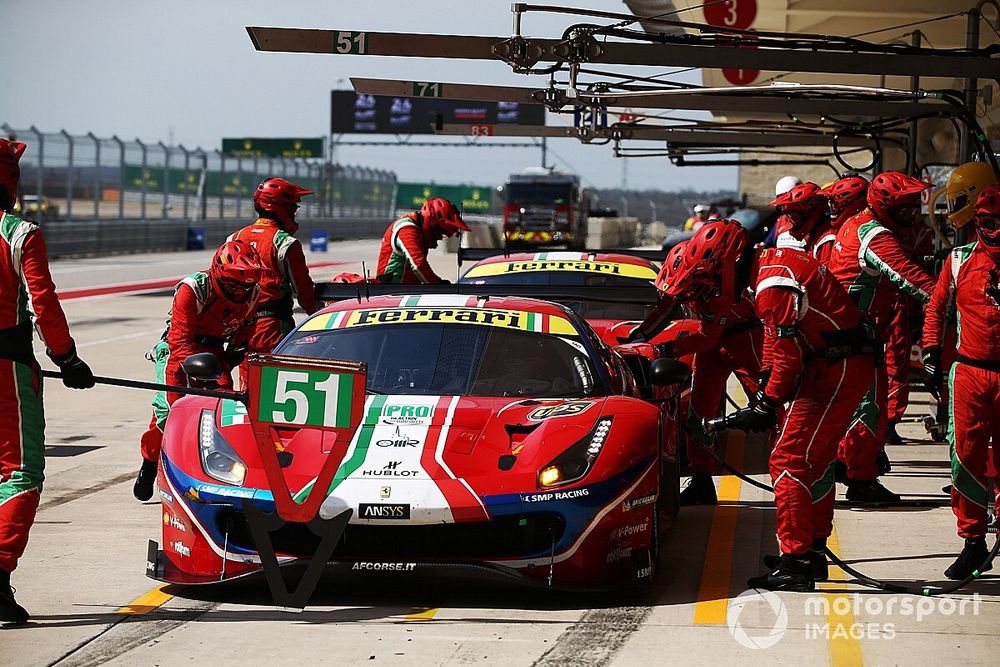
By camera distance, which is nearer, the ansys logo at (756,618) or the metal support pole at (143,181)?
the ansys logo at (756,618)

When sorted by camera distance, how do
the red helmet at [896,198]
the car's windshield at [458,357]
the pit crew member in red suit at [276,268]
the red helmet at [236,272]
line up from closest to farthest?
the car's windshield at [458,357] → the red helmet at [236,272] → the red helmet at [896,198] → the pit crew member in red suit at [276,268]

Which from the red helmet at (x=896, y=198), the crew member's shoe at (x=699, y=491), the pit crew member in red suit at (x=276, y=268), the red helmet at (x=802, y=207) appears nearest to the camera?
the red helmet at (x=802, y=207)

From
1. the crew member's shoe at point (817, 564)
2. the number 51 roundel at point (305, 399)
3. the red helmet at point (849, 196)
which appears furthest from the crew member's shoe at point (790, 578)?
the red helmet at point (849, 196)

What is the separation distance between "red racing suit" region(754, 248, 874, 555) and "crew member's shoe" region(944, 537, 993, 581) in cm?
64

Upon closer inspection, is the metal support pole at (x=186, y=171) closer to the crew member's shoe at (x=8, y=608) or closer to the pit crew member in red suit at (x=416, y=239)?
the pit crew member in red suit at (x=416, y=239)

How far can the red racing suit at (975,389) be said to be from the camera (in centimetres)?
691

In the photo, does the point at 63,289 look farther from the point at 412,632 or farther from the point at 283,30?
the point at 412,632

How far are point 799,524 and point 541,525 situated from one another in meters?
1.31

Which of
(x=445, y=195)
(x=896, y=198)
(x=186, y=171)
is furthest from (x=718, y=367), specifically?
(x=445, y=195)

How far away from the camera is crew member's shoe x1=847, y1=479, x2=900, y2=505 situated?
891 centimetres

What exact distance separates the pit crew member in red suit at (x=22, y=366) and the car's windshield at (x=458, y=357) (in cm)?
144

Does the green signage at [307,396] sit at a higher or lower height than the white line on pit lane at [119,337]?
higher

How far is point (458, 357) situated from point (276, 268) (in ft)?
9.17

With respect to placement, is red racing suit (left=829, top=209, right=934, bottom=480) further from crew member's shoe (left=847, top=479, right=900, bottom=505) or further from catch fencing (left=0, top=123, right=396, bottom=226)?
catch fencing (left=0, top=123, right=396, bottom=226)
